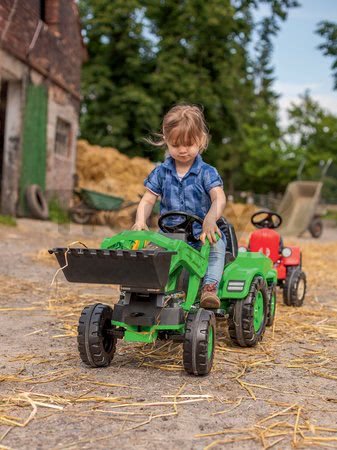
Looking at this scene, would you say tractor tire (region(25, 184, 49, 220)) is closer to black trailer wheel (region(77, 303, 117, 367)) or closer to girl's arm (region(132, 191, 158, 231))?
girl's arm (region(132, 191, 158, 231))

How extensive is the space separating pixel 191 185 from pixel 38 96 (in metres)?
11.3

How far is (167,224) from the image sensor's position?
398 centimetres

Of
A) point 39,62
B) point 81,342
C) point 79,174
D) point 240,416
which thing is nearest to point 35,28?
point 39,62

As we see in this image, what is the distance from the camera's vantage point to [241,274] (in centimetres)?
413

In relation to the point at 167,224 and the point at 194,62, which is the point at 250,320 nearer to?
the point at 167,224

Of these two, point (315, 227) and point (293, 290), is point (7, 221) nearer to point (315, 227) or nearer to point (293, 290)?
point (293, 290)

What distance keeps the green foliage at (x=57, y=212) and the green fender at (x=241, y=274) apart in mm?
10457

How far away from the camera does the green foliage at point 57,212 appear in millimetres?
14663

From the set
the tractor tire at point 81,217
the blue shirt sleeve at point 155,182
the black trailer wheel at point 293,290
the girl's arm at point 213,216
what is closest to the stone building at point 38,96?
the tractor tire at point 81,217

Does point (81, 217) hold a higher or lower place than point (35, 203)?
lower

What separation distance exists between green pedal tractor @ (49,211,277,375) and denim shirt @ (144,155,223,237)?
0.30ft

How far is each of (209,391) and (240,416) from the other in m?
0.40

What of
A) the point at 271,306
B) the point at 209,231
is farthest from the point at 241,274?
the point at 271,306

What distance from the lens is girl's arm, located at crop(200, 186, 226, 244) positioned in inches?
142
